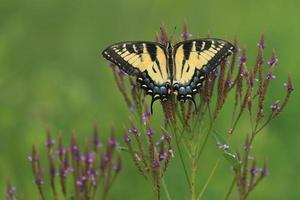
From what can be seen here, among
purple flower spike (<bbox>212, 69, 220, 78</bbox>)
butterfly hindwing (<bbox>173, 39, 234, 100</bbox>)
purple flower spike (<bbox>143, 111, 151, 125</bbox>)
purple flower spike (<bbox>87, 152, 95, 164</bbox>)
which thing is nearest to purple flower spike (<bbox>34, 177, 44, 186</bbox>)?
purple flower spike (<bbox>87, 152, 95, 164</bbox>)

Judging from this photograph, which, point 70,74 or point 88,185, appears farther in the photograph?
point 70,74

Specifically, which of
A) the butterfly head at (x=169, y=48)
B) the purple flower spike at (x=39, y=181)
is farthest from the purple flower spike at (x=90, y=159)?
the butterfly head at (x=169, y=48)

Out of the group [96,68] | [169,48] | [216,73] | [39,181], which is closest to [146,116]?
[216,73]

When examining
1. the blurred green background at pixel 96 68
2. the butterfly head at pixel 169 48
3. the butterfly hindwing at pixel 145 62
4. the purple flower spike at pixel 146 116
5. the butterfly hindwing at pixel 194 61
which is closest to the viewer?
the purple flower spike at pixel 146 116

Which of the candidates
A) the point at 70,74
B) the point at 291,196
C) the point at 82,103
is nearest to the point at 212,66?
the point at 291,196

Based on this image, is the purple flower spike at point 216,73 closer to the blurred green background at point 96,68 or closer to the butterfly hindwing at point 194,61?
the butterfly hindwing at point 194,61

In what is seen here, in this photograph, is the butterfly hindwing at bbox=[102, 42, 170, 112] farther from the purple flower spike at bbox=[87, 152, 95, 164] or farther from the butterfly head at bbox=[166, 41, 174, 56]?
the purple flower spike at bbox=[87, 152, 95, 164]

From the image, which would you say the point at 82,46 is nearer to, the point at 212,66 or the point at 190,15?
the point at 190,15

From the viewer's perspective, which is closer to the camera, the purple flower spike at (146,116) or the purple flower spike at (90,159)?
the purple flower spike at (146,116)
